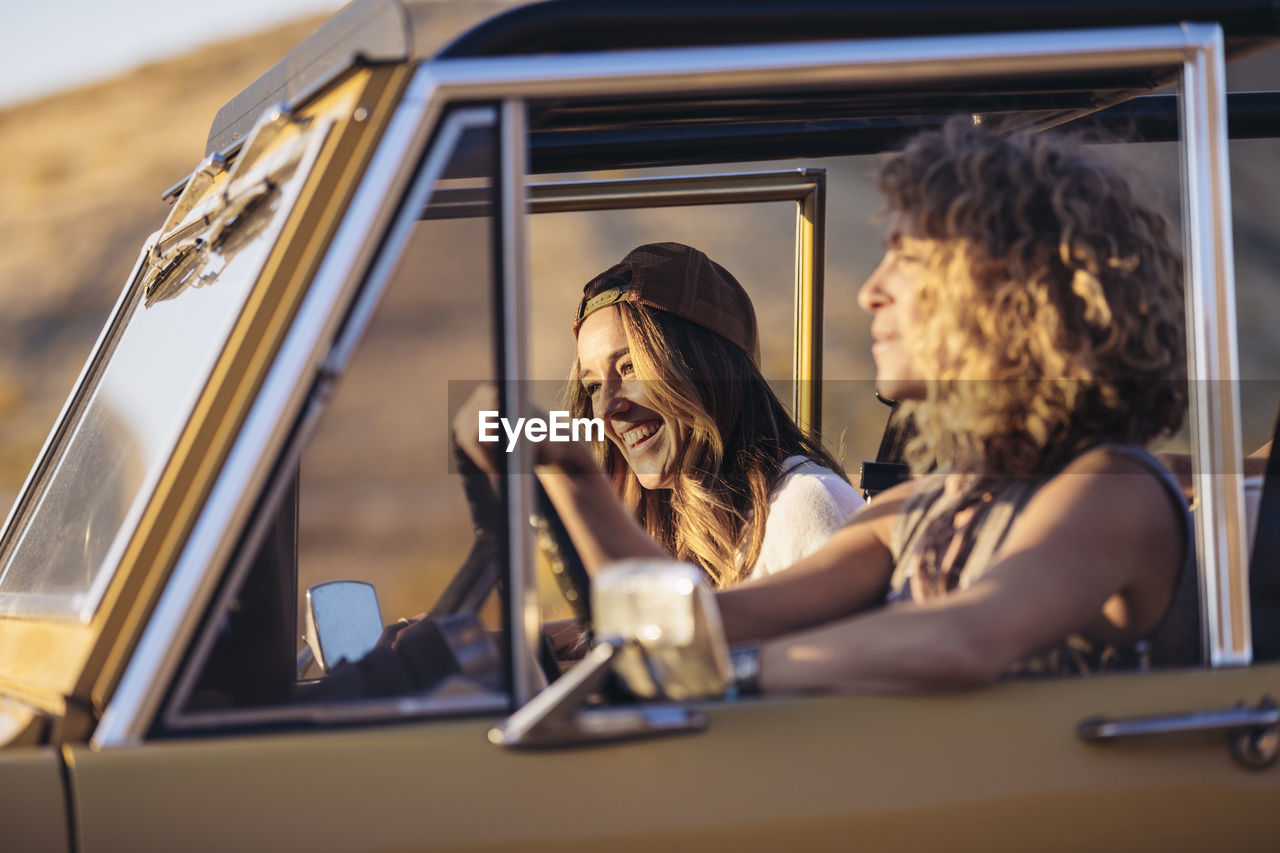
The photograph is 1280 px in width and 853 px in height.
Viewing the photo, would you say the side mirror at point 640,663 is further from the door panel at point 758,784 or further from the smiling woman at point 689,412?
the smiling woman at point 689,412

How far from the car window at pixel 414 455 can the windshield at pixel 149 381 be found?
162mm

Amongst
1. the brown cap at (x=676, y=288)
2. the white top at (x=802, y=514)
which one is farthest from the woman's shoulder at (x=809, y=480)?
the brown cap at (x=676, y=288)

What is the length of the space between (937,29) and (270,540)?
1.13 metres

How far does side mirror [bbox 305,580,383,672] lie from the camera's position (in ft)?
7.16

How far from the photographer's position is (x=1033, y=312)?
5.81 feet

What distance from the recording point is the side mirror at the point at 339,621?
2.18 metres

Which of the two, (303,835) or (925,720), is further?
(925,720)

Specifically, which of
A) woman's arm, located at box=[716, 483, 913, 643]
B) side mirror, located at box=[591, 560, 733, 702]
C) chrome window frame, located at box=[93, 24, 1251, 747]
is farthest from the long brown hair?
side mirror, located at box=[591, 560, 733, 702]

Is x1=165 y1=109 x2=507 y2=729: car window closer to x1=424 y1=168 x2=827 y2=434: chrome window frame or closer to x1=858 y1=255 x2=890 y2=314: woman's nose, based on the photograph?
x1=858 y1=255 x2=890 y2=314: woman's nose

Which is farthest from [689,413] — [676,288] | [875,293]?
[875,293]

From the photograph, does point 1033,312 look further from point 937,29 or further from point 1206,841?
point 1206,841

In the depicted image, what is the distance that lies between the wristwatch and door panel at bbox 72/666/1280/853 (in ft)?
0.19

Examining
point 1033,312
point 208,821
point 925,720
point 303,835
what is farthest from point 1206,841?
point 208,821

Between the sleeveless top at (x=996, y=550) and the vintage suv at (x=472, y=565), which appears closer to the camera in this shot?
the vintage suv at (x=472, y=565)
